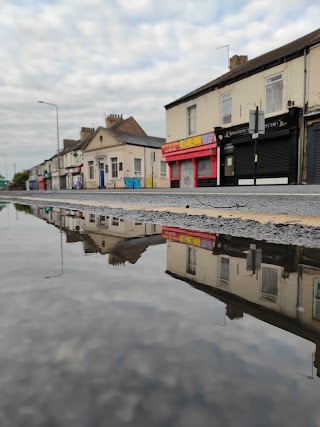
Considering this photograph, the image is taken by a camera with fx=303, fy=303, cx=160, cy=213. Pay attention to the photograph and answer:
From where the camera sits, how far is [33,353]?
119 centimetres

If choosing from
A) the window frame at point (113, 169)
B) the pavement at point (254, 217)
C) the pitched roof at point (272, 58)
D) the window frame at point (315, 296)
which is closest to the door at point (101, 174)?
the window frame at point (113, 169)

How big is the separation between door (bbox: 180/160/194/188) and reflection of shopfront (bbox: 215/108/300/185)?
10.4ft

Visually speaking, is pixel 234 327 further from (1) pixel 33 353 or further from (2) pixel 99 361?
(1) pixel 33 353

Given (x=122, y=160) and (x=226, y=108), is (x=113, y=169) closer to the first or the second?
(x=122, y=160)

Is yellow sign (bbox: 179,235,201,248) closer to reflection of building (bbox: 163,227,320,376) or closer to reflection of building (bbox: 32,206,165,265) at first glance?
reflection of building (bbox: 163,227,320,376)

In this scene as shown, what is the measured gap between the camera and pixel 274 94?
16266mm

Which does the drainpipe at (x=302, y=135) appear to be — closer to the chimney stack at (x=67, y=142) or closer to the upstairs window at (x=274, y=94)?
the upstairs window at (x=274, y=94)

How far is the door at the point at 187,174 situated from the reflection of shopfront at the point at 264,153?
3.18 m

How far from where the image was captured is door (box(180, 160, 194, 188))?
2265 cm

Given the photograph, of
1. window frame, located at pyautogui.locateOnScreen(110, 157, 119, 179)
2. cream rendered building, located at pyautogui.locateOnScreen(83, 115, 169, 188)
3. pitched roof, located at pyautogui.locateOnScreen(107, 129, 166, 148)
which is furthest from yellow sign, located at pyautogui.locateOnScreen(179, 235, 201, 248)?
window frame, located at pyautogui.locateOnScreen(110, 157, 119, 179)

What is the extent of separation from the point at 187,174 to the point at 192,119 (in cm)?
402

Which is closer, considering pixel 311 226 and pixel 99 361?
pixel 99 361

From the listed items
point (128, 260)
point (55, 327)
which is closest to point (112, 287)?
point (55, 327)

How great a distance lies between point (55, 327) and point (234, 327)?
85 centimetres
